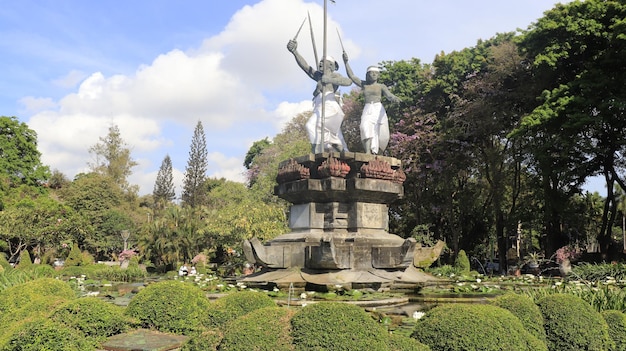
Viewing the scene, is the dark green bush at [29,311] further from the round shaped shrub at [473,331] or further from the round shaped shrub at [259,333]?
the round shaped shrub at [473,331]

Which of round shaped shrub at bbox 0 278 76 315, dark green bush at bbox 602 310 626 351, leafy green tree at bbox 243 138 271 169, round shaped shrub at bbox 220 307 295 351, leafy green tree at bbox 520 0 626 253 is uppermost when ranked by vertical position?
leafy green tree at bbox 243 138 271 169

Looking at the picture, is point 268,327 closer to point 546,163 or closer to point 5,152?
point 546,163

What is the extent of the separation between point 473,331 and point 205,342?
1.76 meters

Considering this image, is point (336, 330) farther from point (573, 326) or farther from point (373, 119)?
point (373, 119)

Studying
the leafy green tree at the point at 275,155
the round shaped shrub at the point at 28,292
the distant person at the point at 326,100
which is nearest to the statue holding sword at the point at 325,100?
the distant person at the point at 326,100

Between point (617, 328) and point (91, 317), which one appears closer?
point (91, 317)

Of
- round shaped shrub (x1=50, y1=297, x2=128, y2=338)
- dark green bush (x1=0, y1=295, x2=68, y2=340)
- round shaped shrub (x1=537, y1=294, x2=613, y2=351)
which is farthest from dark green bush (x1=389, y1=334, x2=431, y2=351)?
dark green bush (x1=0, y1=295, x2=68, y2=340)

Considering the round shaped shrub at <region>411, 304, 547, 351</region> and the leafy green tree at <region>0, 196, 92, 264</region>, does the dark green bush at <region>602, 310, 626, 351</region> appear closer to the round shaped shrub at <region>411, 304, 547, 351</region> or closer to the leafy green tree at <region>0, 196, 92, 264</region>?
the round shaped shrub at <region>411, 304, 547, 351</region>

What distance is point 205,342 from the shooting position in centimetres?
335

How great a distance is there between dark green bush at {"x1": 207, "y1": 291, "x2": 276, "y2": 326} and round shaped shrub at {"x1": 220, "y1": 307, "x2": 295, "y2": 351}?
1.96 feet

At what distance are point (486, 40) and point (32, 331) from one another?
24.2m

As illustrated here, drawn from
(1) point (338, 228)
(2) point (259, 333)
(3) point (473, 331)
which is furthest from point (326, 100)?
(2) point (259, 333)

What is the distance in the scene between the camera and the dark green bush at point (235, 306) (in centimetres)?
402

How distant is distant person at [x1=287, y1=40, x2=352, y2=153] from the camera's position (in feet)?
36.4
